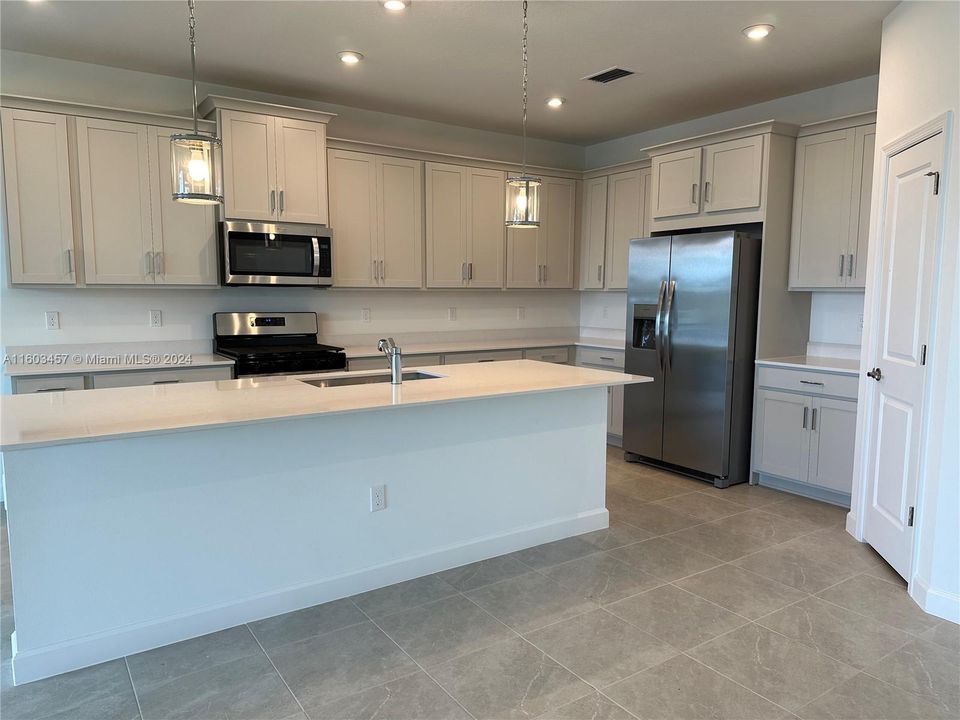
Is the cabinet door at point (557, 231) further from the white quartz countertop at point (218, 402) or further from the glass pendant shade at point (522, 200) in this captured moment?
the glass pendant shade at point (522, 200)

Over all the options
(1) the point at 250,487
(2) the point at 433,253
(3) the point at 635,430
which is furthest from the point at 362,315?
(1) the point at 250,487

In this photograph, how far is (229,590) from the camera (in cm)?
255

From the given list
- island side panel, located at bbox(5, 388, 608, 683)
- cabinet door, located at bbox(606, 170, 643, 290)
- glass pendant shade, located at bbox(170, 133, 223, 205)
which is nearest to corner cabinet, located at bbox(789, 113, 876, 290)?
cabinet door, located at bbox(606, 170, 643, 290)

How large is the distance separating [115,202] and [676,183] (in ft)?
12.8

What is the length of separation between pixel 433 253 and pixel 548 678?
3.72 metres

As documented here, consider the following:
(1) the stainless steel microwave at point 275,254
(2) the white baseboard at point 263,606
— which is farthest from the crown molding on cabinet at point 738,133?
(2) the white baseboard at point 263,606

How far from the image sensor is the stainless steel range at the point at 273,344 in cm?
416

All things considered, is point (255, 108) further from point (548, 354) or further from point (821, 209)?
point (821, 209)

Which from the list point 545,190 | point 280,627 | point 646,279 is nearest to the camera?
point 280,627

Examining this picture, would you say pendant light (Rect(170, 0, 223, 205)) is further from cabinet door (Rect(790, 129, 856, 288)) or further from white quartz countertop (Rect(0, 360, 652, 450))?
cabinet door (Rect(790, 129, 856, 288))

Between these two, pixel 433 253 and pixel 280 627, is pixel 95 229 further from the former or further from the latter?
pixel 280 627

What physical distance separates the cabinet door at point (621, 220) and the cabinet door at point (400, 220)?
181 centimetres

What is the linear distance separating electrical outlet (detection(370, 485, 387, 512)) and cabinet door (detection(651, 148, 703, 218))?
3.26 metres

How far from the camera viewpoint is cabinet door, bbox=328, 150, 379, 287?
4762 millimetres
